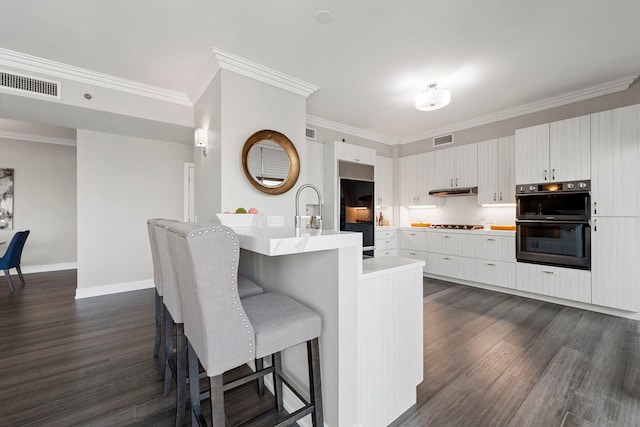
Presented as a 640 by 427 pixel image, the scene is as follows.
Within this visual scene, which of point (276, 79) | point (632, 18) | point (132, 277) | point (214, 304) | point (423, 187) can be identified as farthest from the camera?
point (423, 187)

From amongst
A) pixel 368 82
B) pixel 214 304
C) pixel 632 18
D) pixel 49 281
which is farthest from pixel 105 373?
pixel 632 18

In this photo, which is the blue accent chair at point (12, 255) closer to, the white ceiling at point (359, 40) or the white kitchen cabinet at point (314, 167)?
the white ceiling at point (359, 40)

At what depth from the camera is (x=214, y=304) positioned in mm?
1049

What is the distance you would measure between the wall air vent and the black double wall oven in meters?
1.64

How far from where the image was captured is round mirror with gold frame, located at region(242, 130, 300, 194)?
296 cm

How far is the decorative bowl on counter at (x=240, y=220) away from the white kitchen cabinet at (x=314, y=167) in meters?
2.23

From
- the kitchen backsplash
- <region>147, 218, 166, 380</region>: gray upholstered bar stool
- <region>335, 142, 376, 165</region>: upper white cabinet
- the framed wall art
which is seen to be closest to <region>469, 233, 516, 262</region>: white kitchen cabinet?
the kitchen backsplash

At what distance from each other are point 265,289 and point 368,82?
280 cm

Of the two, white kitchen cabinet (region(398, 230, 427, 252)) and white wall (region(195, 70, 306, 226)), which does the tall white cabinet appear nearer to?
white kitchen cabinet (region(398, 230, 427, 252))

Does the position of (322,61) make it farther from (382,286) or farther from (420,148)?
(420,148)

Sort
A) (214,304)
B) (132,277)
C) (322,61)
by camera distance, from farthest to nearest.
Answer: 1. (132,277)
2. (322,61)
3. (214,304)

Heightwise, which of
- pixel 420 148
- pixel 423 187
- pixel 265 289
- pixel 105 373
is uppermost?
pixel 420 148

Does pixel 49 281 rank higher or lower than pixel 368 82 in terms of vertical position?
lower

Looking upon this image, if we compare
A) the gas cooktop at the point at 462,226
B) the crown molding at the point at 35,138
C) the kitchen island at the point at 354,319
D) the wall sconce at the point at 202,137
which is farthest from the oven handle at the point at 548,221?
the crown molding at the point at 35,138
